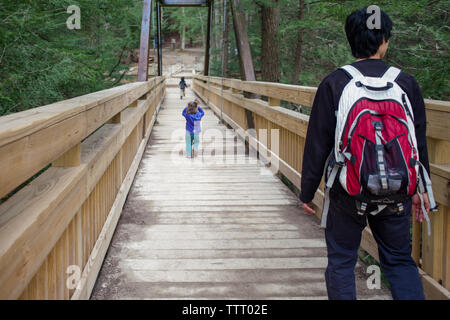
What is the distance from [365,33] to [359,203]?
73 cm

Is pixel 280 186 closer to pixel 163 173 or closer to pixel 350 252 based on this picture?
pixel 163 173

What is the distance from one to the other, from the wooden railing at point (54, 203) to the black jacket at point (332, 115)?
111 cm

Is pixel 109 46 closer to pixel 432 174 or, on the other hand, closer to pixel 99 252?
pixel 99 252

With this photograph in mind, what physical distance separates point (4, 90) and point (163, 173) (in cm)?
207

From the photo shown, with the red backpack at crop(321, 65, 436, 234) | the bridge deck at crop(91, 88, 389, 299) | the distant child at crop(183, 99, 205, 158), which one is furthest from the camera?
the distant child at crop(183, 99, 205, 158)

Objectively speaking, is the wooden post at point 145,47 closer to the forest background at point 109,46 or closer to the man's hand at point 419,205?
the forest background at point 109,46

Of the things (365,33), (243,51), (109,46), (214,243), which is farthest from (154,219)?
(109,46)

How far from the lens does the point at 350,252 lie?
2.02 m

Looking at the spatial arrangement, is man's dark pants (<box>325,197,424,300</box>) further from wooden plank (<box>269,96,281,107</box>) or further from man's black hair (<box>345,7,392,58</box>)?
wooden plank (<box>269,96,281,107</box>)

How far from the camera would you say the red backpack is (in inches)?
67.1

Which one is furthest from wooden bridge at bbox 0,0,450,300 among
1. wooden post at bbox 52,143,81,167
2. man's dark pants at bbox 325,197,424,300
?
man's dark pants at bbox 325,197,424,300

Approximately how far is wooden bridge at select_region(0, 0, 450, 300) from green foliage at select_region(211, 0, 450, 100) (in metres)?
2.43

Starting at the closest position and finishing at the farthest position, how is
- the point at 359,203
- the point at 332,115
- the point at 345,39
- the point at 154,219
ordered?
1. the point at 359,203
2. the point at 332,115
3. the point at 154,219
4. the point at 345,39

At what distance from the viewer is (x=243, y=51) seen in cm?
783
